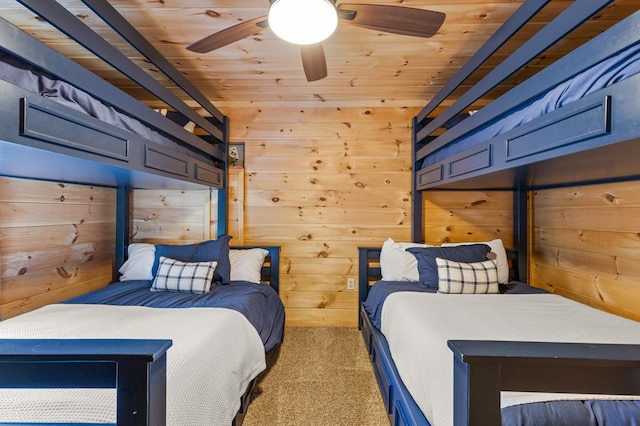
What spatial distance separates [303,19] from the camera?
1.22 meters

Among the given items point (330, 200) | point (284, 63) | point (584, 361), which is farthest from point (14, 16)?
point (584, 361)

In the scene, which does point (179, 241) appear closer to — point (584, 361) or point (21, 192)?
point (21, 192)

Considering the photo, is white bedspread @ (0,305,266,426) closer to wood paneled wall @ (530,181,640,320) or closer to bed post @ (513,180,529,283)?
wood paneled wall @ (530,181,640,320)

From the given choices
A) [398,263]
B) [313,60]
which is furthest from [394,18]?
[398,263]

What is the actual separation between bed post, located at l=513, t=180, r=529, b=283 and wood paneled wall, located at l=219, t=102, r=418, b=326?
95 cm

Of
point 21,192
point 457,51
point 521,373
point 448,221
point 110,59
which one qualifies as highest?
point 457,51

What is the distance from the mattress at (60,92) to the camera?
0.91 m

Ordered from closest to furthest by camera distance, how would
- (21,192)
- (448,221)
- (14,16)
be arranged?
1. (14,16)
2. (21,192)
3. (448,221)

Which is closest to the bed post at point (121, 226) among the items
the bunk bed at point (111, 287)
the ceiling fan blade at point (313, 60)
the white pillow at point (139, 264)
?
the white pillow at point (139, 264)

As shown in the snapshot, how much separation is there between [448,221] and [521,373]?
2307 mm

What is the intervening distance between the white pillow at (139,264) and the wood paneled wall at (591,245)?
320cm

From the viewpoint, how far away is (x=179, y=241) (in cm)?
279

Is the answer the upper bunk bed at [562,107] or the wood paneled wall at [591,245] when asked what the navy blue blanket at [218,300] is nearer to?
the upper bunk bed at [562,107]

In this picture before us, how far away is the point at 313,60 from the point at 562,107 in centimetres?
114
